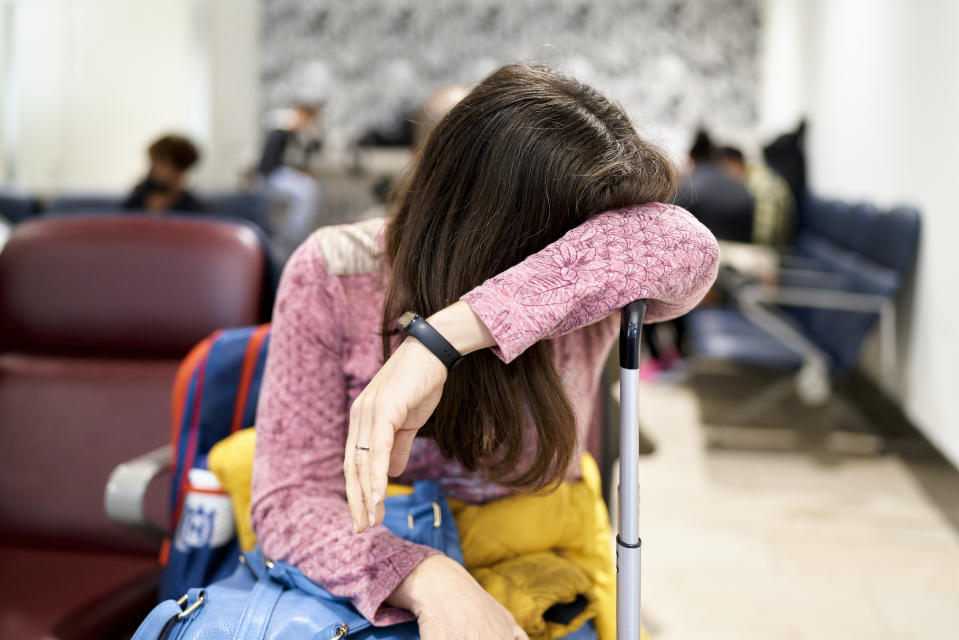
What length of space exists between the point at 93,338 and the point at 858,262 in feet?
10.3

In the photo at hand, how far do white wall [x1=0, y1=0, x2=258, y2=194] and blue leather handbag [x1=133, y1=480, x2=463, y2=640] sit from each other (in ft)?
22.3

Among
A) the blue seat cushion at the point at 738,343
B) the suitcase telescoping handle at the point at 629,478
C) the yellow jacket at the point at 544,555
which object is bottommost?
the blue seat cushion at the point at 738,343

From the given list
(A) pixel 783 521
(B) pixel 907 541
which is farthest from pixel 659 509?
(B) pixel 907 541

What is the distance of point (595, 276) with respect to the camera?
74cm

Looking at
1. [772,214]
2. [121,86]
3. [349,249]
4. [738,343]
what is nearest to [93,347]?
[349,249]

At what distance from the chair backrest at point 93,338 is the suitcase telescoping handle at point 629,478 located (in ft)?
3.09

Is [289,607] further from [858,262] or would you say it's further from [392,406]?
[858,262]

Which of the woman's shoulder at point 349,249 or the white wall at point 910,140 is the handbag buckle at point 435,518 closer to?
the woman's shoulder at point 349,249

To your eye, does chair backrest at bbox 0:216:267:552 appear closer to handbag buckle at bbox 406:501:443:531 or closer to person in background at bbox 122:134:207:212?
handbag buckle at bbox 406:501:443:531

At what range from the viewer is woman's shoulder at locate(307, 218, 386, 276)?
37.3 inches

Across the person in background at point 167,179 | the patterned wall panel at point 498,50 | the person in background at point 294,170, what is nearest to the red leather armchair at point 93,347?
the person in background at point 167,179

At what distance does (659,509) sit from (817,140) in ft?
11.3

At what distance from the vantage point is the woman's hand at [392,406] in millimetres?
675

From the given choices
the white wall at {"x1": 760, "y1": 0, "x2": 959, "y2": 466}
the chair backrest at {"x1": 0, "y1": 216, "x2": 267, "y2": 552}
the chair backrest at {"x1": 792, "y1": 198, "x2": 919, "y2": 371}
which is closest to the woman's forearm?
the chair backrest at {"x1": 0, "y1": 216, "x2": 267, "y2": 552}
